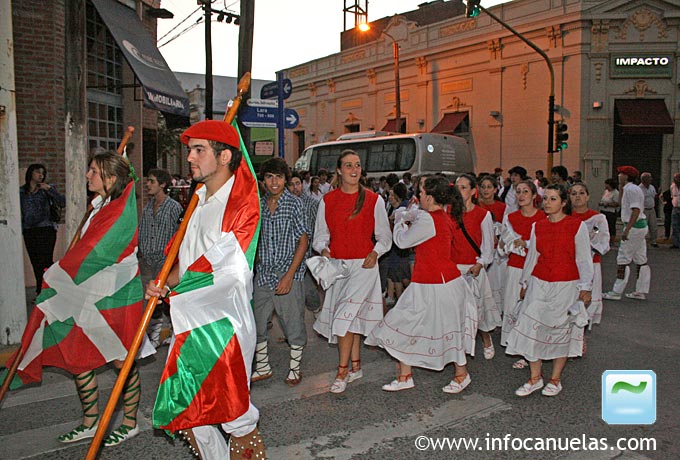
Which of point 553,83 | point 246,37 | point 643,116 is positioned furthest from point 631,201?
point 643,116

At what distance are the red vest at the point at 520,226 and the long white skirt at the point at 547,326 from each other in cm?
111

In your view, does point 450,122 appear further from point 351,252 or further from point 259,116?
point 351,252

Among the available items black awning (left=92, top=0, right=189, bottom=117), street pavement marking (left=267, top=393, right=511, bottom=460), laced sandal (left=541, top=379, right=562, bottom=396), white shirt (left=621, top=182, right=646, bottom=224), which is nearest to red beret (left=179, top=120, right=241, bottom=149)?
street pavement marking (left=267, top=393, right=511, bottom=460)

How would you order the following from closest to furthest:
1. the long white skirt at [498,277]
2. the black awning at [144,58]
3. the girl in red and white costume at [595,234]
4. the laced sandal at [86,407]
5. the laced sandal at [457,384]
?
the laced sandal at [86,407] → the laced sandal at [457,384] → the girl in red and white costume at [595,234] → the long white skirt at [498,277] → the black awning at [144,58]

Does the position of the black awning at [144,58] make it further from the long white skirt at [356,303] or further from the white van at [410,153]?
the white van at [410,153]

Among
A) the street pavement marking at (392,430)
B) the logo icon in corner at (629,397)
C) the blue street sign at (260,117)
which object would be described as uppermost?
the blue street sign at (260,117)

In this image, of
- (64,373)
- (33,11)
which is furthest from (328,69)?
(64,373)

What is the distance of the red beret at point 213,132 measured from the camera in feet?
10.6

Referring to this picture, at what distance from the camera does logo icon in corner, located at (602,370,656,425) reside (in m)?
4.50

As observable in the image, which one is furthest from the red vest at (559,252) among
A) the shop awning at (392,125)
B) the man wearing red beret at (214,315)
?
the shop awning at (392,125)

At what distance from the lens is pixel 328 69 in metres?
34.9

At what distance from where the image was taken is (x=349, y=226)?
5.20 meters

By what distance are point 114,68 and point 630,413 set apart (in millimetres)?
11491

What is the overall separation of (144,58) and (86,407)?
8932 millimetres
